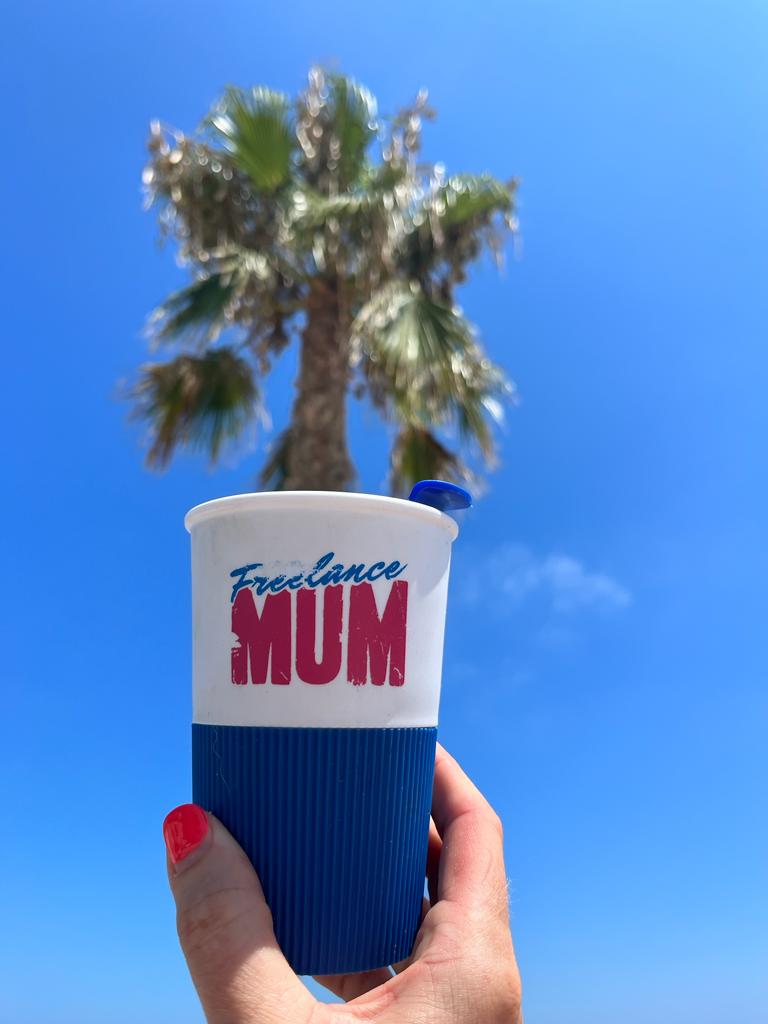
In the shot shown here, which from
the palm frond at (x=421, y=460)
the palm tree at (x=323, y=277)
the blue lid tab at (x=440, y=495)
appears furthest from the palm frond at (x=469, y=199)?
the blue lid tab at (x=440, y=495)

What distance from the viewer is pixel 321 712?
143cm

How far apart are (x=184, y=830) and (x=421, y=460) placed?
4986 millimetres

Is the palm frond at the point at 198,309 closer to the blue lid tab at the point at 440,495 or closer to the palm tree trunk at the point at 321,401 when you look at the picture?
the palm tree trunk at the point at 321,401

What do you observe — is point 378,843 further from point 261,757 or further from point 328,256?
point 328,256

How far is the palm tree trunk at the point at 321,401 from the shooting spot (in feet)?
17.3

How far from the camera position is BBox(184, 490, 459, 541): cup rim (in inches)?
58.1

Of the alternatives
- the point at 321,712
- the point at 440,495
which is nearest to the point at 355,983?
the point at 321,712

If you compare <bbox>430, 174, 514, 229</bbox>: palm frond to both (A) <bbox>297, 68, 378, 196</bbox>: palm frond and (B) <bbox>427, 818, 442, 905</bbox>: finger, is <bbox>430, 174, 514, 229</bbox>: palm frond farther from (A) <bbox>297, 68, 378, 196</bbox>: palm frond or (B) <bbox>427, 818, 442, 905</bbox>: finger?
(B) <bbox>427, 818, 442, 905</bbox>: finger

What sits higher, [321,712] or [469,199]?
[469,199]

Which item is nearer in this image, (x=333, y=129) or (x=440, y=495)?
(x=440, y=495)

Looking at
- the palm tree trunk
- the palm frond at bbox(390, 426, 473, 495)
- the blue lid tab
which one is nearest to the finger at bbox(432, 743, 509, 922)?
the blue lid tab

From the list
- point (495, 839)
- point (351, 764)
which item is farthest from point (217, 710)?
point (495, 839)

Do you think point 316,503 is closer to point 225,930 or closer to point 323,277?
point 225,930

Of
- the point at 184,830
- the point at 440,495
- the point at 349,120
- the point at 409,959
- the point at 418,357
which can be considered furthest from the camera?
the point at 349,120
